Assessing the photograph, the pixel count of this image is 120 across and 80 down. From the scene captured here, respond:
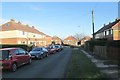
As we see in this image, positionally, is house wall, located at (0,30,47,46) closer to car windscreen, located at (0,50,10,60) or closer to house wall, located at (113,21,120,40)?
house wall, located at (113,21,120,40)

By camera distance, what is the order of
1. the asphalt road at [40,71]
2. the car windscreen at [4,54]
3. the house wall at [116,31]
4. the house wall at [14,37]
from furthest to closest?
the house wall at [14,37] → the house wall at [116,31] → the car windscreen at [4,54] → the asphalt road at [40,71]

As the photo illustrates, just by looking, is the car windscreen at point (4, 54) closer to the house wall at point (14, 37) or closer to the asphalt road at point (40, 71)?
the asphalt road at point (40, 71)

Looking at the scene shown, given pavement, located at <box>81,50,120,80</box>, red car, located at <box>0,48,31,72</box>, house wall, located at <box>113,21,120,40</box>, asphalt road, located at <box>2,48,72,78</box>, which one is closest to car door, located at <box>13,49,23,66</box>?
red car, located at <box>0,48,31,72</box>

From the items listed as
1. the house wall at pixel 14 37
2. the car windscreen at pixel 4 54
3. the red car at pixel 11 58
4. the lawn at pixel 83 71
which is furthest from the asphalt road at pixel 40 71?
the house wall at pixel 14 37

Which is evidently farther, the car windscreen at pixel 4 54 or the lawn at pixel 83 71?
the car windscreen at pixel 4 54

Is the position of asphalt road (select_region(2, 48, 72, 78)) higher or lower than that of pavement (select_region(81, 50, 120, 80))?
lower

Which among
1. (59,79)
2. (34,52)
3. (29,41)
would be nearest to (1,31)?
(29,41)

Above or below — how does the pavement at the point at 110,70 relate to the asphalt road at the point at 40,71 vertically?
above

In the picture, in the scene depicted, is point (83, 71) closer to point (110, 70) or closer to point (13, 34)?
point (110, 70)

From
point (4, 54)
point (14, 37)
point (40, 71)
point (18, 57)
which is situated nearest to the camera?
point (40, 71)

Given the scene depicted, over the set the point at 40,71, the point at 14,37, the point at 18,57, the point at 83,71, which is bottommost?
the point at 40,71

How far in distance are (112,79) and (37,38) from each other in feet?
235

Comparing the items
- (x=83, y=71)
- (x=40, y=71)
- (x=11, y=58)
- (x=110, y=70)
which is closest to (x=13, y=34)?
(x=11, y=58)

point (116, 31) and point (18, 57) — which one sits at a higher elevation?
point (116, 31)
